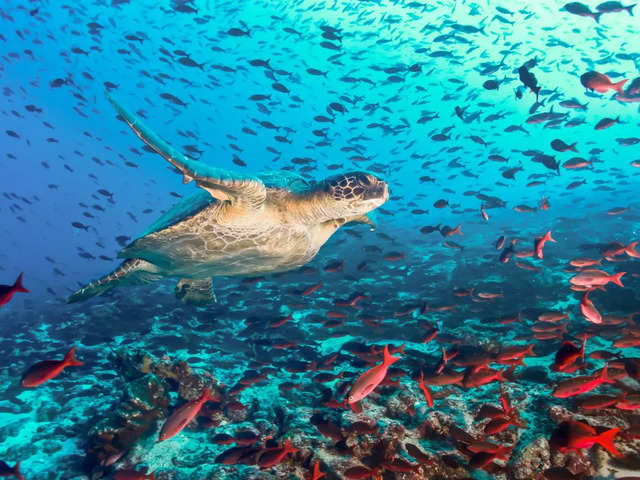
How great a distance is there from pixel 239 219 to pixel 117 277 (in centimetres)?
336

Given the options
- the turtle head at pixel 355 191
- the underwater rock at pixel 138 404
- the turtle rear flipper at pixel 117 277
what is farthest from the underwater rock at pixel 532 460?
the turtle rear flipper at pixel 117 277

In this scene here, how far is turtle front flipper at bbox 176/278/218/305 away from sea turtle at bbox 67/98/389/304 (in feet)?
3.73

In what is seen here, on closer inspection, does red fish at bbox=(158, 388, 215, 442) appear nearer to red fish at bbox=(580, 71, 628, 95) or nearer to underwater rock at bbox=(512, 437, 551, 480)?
underwater rock at bbox=(512, 437, 551, 480)

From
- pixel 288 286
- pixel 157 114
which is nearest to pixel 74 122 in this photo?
pixel 157 114

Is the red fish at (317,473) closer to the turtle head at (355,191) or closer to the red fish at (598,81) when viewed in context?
the turtle head at (355,191)

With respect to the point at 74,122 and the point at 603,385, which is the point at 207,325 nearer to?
the point at 603,385

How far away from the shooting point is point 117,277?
18.9 feet

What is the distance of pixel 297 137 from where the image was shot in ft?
247

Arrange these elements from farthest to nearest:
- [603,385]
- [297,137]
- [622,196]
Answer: [297,137]
[622,196]
[603,385]

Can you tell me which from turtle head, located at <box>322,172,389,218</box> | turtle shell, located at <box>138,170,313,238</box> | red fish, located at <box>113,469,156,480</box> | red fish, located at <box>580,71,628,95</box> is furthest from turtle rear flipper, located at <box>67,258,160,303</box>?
red fish, located at <box>580,71,628,95</box>

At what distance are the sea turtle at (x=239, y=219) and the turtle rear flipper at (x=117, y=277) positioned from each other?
0.02m

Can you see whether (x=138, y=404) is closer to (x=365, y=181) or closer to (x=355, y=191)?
(x=355, y=191)

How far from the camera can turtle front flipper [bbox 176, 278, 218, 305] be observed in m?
6.90

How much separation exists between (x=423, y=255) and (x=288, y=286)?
7.62 m
